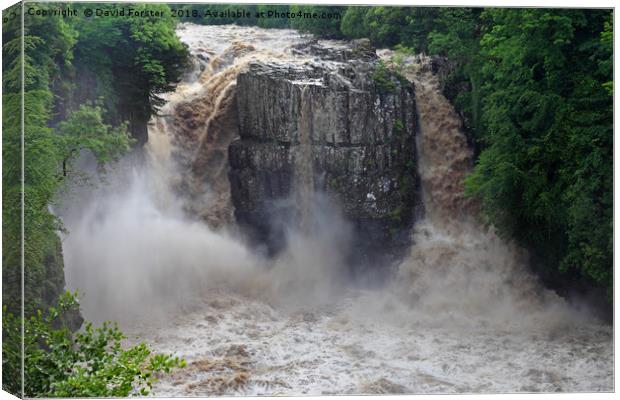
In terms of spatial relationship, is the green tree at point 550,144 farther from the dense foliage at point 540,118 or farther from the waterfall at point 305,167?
the waterfall at point 305,167

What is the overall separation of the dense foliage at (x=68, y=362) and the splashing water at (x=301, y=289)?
72 centimetres

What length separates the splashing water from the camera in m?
13.3

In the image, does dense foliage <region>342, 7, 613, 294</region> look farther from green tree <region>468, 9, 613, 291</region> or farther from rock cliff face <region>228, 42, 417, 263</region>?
rock cliff face <region>228, 42, 417, 263</region>

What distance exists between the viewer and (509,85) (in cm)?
1403

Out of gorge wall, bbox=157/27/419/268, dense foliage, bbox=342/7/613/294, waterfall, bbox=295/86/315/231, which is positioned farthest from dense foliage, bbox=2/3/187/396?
dense foliage, bbox=342/7/613/294

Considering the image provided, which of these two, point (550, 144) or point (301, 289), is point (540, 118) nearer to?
point (550, 144)

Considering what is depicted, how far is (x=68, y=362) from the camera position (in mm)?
11953

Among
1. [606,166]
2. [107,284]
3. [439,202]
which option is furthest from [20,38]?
[606,166]

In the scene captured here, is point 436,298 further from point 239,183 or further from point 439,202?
point 239,183

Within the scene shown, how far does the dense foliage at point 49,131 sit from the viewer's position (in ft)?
41.7

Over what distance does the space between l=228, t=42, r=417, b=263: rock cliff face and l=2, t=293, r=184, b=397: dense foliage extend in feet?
8.27

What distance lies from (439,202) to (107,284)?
13.3ft

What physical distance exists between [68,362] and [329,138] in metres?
4.17

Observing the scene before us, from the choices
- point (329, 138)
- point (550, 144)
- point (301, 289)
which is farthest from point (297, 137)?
point (550, 144)
